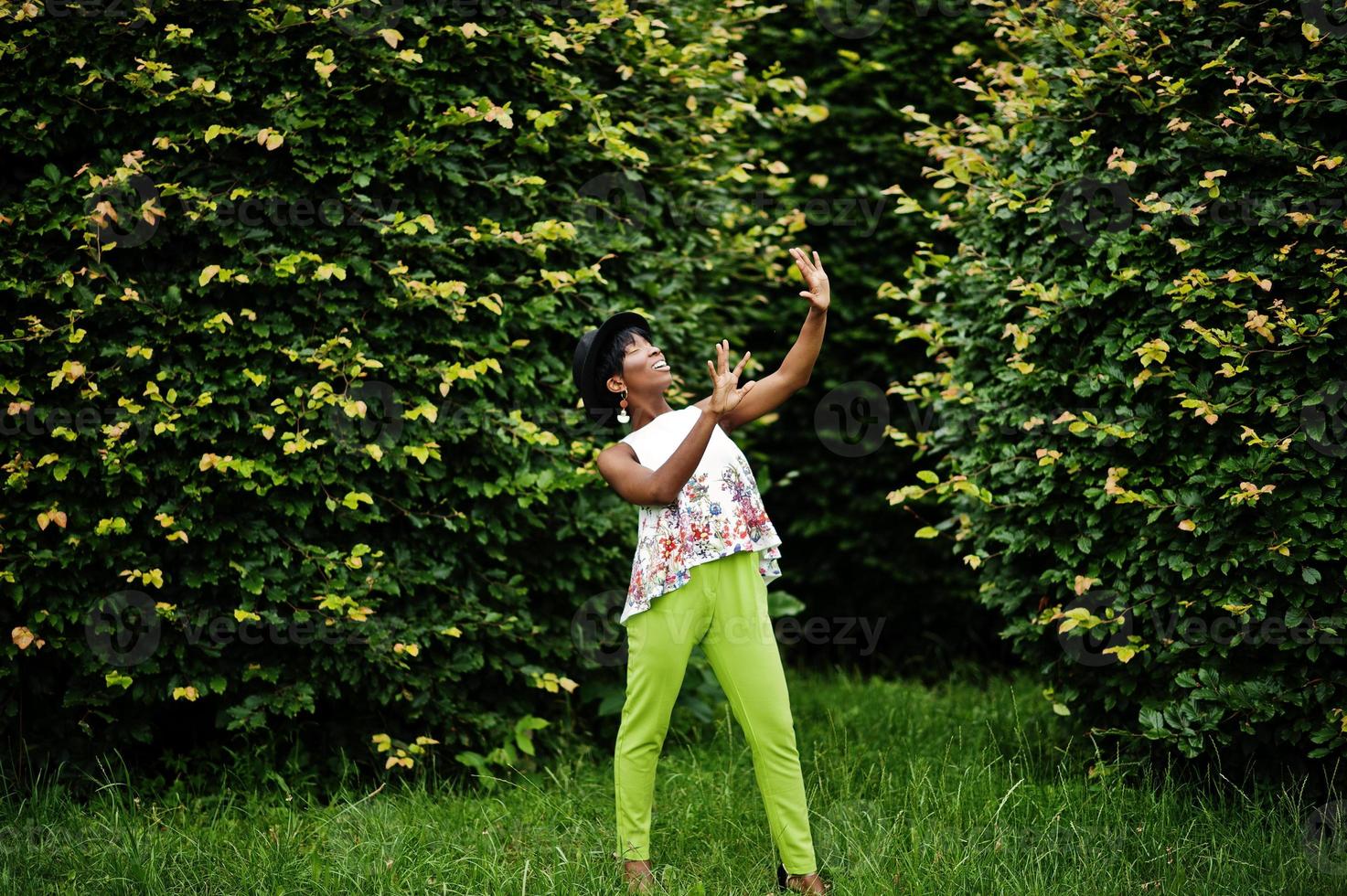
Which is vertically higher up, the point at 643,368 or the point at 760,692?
the point at 643,368

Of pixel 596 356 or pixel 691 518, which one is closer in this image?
pixel 691 518

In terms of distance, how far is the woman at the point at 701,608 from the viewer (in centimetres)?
310

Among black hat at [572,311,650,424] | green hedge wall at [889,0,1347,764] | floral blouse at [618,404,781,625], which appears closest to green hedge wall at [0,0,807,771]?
black hat at [572,311,650,424]

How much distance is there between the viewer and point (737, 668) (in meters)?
3.10

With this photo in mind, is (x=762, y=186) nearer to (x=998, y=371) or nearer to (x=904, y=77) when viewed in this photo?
(x=904, y=77)

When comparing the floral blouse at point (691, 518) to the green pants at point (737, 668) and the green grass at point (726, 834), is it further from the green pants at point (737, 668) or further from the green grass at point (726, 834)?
the green grass at point (726, 834)

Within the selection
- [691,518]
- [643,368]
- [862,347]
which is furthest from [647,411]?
[862,347]

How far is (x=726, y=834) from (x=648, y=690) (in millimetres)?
781

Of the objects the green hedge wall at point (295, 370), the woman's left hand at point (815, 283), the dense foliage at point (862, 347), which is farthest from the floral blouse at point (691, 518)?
the dense foliage at point (862, 347)

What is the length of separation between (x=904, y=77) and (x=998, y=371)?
7.88 ft

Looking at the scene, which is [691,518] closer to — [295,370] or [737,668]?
[737,668]

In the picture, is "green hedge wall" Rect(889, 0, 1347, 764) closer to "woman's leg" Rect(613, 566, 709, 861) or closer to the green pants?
the green pants

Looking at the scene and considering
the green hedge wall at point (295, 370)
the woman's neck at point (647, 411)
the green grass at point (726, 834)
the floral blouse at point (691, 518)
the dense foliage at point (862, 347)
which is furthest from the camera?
the dense foliage at point (862, 347)

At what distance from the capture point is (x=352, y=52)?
158 inches
